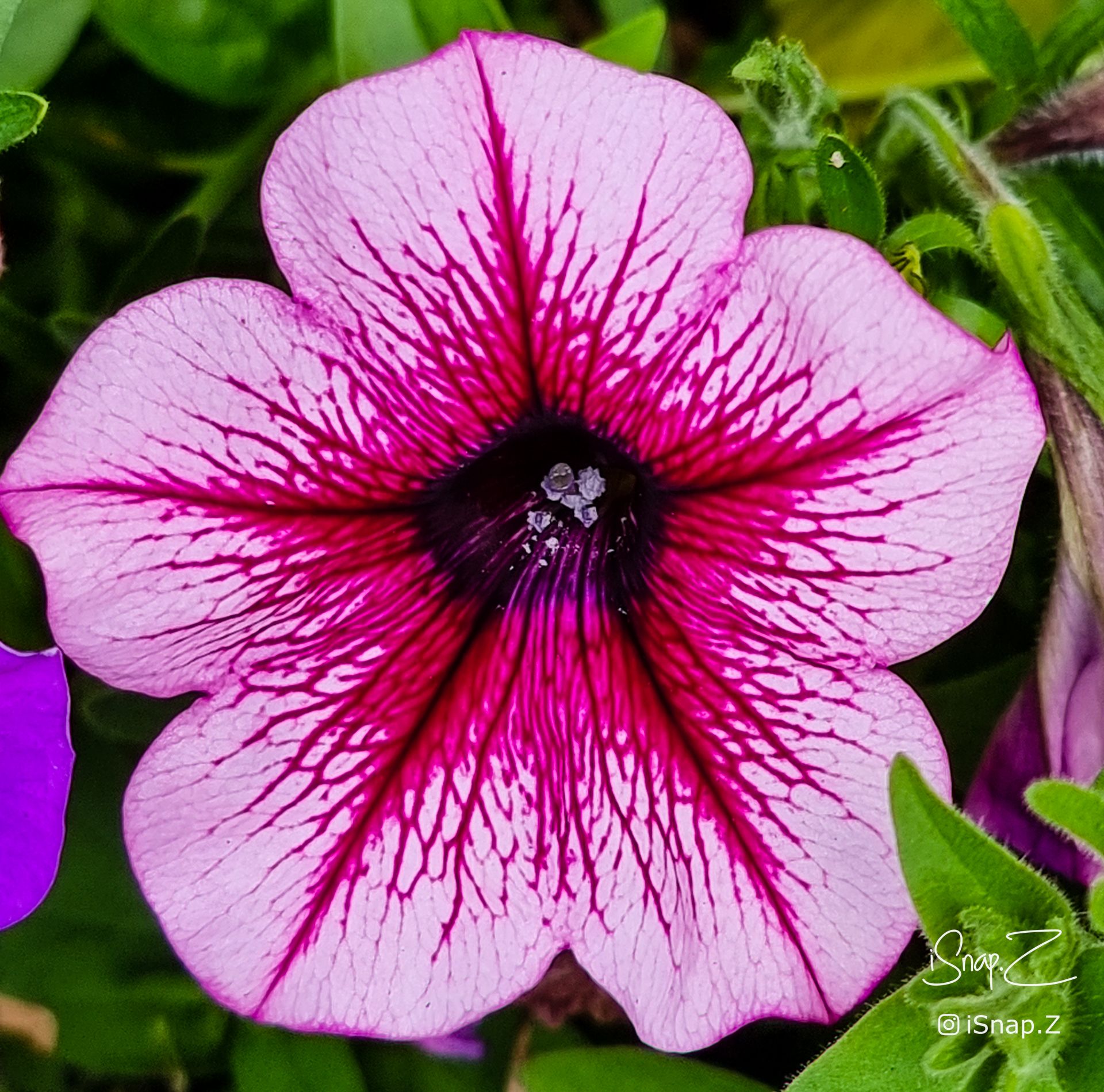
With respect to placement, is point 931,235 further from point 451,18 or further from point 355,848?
point 355,848

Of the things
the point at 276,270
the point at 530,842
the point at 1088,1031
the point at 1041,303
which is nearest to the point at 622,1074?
the point at 530,842

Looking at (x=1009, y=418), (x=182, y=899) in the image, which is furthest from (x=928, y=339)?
(x=182, y=899)

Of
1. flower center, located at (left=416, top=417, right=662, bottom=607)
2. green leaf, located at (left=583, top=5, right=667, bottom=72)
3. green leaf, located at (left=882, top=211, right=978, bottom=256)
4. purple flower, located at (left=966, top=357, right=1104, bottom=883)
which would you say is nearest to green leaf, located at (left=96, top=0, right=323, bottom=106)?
green leaf, located at (left=583, top=5, right=667, bottom=72)

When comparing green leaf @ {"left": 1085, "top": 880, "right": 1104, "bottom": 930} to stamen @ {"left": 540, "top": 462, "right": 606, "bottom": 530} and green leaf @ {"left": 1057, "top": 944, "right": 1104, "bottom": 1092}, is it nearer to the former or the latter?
green leaf @ {"left": 1057, "top": 944, "right": 1104, "bottom": 1092}

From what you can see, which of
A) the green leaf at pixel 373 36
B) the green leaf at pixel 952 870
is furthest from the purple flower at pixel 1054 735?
the green leaf at pixel 373 36

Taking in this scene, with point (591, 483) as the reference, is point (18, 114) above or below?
above

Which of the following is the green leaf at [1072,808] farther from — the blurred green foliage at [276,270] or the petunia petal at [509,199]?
the petunia petal at [509,199]
